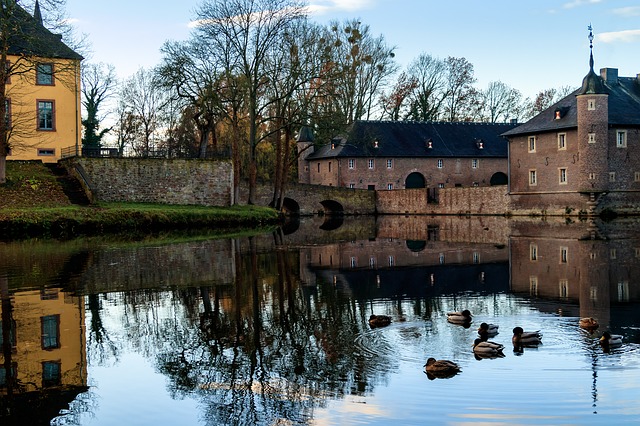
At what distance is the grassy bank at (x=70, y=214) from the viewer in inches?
1125

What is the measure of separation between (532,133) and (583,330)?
3704 centimetres

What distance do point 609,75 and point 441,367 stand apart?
41.1 meters

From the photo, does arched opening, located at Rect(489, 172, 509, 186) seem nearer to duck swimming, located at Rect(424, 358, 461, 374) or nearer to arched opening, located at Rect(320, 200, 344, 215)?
arched opening, located at Rect(320, 200, 344, 215)

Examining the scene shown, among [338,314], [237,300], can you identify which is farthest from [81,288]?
[338,314]

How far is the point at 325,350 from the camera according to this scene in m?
8.80

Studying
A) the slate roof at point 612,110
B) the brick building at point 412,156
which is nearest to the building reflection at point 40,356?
the slate roof at point 612,110

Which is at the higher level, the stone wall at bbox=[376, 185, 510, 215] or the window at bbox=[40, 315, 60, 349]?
the stone wall at bbox=[376, 185, 510, 215]

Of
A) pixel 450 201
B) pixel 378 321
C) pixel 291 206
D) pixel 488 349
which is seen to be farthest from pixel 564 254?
pixel 291 206

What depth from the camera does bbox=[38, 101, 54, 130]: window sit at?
39500 mm

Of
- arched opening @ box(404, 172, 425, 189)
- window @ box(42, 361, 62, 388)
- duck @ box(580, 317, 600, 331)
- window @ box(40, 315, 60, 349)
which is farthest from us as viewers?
arched opening @ box(404, 172, 425, 189)

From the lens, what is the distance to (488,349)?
8.42 m

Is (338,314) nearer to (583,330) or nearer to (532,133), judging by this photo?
(583,330)

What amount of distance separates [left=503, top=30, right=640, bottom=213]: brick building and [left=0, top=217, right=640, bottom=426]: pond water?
76.5 ft

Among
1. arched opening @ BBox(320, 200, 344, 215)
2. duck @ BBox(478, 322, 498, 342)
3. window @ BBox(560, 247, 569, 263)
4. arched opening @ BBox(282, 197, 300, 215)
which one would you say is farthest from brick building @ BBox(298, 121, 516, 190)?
duck @ BBox(478, 322, 498, 342)
